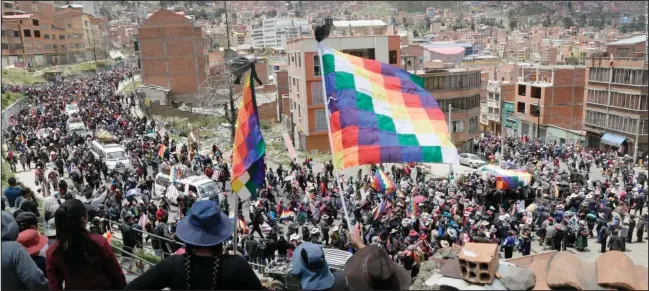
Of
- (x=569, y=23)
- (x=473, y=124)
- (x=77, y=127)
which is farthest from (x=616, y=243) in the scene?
(x=569, y=23)

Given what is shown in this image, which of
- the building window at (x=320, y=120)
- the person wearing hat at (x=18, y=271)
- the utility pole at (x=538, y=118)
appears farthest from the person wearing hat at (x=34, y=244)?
the utility pole at (x=538, y=118)

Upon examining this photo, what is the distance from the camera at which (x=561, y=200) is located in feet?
57.9

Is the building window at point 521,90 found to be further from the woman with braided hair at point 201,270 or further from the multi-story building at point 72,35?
the woman with braided hair at point 201,270

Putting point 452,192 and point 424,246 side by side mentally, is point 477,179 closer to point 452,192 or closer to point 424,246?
point 452,192

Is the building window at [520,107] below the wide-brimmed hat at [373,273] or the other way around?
below

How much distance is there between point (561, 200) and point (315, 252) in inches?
662

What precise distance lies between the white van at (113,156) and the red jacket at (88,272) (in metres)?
18.9

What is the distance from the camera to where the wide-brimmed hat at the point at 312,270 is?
3.26 metres

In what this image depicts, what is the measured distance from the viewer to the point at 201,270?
271 cm

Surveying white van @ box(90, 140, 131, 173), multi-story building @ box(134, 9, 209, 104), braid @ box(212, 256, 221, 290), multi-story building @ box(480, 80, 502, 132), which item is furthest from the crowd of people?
multi-story building @ box(480, 80, 502, 132)

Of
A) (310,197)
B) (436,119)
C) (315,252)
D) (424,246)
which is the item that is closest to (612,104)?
(310,197)

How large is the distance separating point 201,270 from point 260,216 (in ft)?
39.7

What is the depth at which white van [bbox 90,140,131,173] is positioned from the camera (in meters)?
21.6

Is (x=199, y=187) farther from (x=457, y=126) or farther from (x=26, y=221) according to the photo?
(x=457, y=126)
